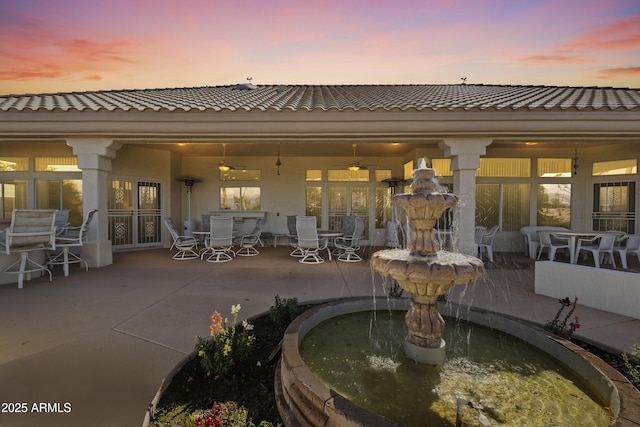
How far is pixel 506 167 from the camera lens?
29.0ft

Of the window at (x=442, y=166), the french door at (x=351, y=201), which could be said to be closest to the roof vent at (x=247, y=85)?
the french door at (x=351, y=201)

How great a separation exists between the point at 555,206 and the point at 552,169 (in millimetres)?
1127

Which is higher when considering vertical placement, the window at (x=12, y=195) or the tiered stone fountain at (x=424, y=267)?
the window at (x=12, y=195)

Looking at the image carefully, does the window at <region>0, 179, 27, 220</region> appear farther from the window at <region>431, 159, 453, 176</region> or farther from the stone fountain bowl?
the window at <region>431, 159, 453, 176</region>

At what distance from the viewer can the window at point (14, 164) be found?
323 inches

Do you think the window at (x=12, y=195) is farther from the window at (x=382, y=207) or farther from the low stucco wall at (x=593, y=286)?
the low stucco wall at (x=593, y=286)

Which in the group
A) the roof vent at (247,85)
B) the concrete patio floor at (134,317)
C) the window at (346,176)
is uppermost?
the roof vent at (247,85)

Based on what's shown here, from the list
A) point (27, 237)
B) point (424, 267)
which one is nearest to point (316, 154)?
point (27, 237)

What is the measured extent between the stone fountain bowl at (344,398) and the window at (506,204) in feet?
22.6

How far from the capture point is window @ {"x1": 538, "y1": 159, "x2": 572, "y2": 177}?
28.7 feet

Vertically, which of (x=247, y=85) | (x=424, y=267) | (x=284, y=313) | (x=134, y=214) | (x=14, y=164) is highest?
(x=247, y=85)

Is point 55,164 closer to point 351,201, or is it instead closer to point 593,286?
point 351,201

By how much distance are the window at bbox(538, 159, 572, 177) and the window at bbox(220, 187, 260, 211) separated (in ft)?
30.3

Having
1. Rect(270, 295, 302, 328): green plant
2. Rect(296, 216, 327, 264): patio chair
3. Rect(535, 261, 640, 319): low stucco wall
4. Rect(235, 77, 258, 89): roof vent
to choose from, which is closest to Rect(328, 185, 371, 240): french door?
Rect(296, 216, 327, 264): patio chair
